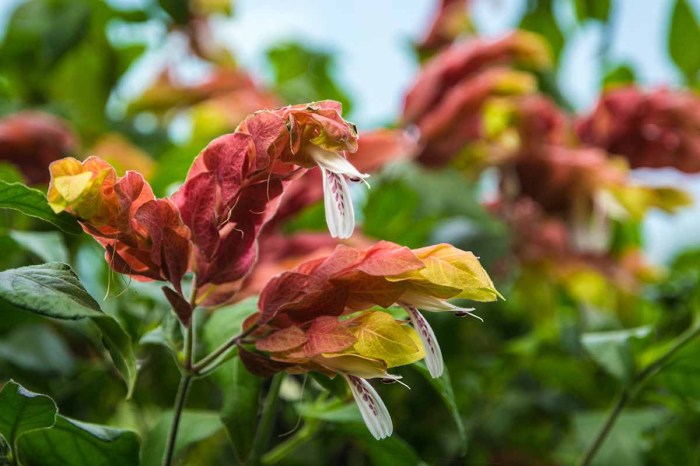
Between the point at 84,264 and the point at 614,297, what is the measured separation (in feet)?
1.91

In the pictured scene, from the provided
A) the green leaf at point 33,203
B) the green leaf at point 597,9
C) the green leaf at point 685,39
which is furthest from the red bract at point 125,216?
the green leaf at point 685,39

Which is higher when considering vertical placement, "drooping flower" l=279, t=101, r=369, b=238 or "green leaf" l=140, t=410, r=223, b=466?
"drooping flower" l=279, t=101, r=369, b=238

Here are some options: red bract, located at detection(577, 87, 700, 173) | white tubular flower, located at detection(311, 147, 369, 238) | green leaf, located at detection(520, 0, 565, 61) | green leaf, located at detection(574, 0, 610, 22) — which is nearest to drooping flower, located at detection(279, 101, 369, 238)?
white tubular flower, located at detection(311, 147, 369, 238)

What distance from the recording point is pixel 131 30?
1117 mm

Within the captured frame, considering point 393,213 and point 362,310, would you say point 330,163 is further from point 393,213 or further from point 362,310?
point 393,213

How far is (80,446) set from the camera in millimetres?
400

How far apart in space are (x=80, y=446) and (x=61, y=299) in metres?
0.10

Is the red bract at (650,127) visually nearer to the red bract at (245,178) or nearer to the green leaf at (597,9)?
the green leaf at (597,9)

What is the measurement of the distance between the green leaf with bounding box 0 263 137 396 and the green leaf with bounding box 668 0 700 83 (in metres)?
1.02

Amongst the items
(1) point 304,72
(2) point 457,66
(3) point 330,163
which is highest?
(3) point 330,163

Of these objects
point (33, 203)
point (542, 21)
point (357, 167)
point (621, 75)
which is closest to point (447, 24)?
point (542, 21)

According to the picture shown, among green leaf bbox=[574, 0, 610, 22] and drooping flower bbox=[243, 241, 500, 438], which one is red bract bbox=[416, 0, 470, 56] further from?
drooping flower bbox=[243, 241, 500, 438]

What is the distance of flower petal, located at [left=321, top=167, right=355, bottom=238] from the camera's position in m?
0.35

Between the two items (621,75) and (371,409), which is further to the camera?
(621,75)
